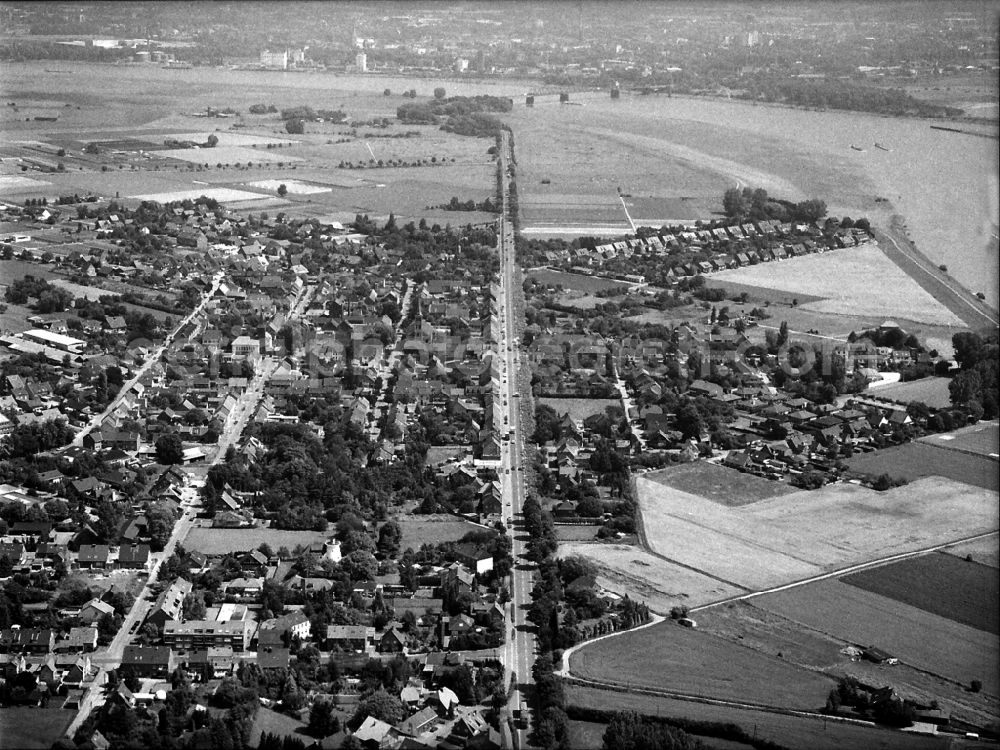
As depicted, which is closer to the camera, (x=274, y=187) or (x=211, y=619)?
(x=211, y=619)

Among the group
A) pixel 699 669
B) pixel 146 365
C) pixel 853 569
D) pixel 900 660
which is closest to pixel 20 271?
pixel 146 365

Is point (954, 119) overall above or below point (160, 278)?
above

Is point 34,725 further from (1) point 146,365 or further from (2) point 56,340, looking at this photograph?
(2) point 56,340

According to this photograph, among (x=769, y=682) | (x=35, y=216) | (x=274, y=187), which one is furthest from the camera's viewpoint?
(x=274, y=187)

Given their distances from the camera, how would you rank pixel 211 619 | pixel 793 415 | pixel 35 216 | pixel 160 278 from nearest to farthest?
pixel 211 619 < pixel 793 415 < pixel 160 278 < pixel 35 216

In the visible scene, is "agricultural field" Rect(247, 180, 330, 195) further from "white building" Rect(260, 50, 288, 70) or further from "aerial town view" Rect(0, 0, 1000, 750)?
"white building" Rect(260, 50, 288, 70)

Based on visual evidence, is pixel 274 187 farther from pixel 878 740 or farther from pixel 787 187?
pixel 878 740

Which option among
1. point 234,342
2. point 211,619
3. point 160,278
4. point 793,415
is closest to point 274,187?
point 160,278
